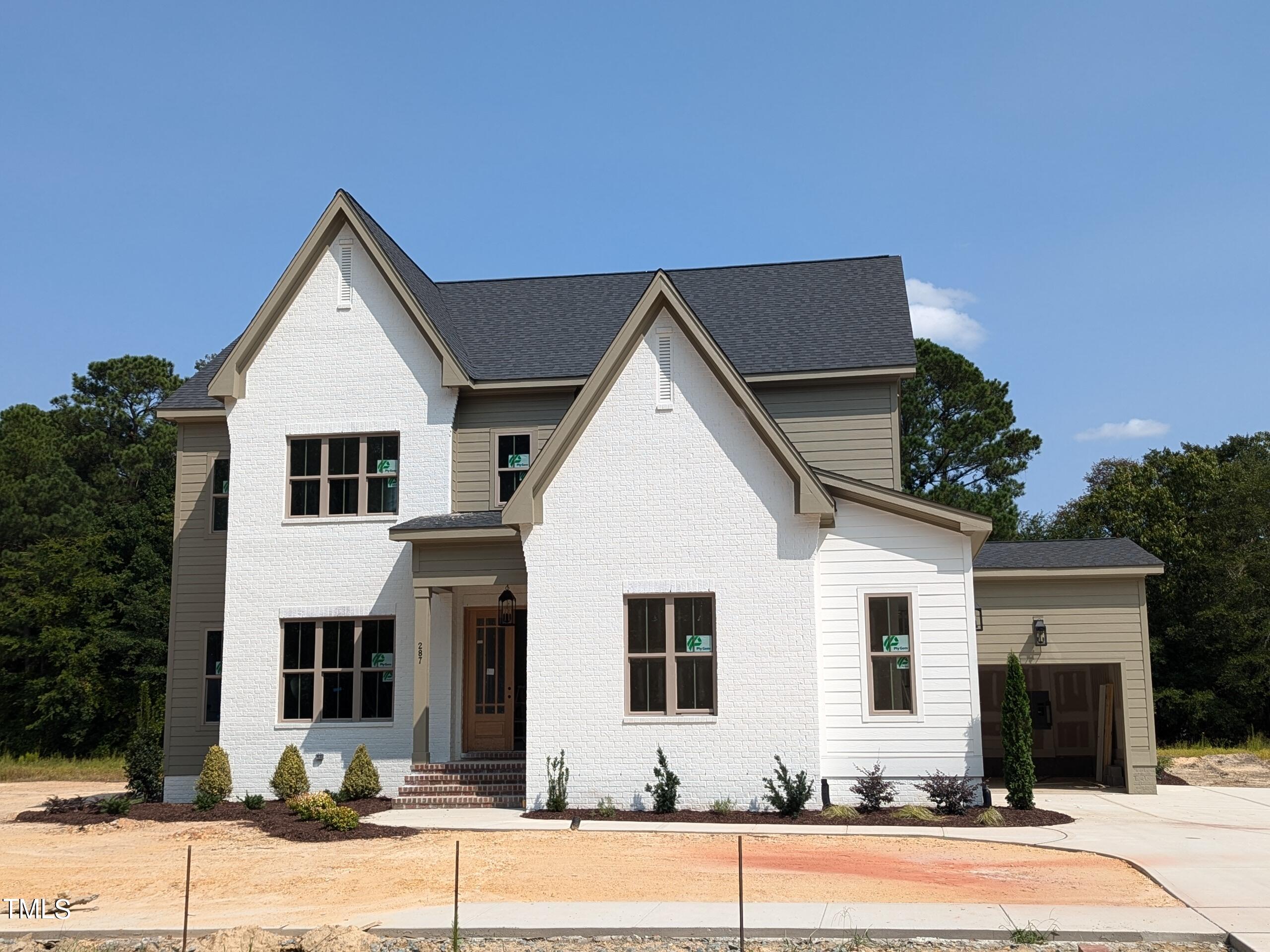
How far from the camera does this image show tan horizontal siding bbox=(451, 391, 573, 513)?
21.8 metres

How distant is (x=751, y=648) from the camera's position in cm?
1781

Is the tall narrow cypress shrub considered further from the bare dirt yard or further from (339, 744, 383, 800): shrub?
(339, 744, 383, 800): shrub

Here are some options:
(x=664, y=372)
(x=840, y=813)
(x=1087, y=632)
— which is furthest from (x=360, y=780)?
(x=1087, y=632)

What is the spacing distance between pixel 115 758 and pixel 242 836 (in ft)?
86.1

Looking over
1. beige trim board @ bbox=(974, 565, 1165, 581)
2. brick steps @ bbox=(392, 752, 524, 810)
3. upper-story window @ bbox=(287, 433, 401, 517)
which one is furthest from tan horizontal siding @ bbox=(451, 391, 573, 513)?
beige trim board @ bbox=(974, 565, 1165, 581)

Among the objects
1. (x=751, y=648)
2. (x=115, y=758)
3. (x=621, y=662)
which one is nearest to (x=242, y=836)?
(x=621, y=662)

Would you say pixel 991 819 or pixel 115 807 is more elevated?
pixel 991 819

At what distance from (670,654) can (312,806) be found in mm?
5733

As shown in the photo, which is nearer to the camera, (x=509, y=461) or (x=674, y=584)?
(x=674, y=584)

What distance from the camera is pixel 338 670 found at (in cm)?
2081

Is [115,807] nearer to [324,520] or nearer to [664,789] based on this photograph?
[324,520]

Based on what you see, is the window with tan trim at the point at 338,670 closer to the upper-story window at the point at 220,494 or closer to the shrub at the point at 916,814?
the upper-story window at the point at 220,494

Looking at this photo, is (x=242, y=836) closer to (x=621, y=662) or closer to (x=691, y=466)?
(x=621, y=662)

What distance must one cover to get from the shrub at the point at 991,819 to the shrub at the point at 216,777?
491 inches
